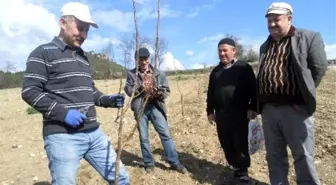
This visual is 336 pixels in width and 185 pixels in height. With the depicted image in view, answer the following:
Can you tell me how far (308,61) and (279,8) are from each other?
1.79 feet

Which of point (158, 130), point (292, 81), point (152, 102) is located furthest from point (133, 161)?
point (292, 81)

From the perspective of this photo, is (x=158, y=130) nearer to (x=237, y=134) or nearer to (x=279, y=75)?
(x=237, y=134)

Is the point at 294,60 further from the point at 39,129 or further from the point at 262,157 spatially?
the point at 39,129

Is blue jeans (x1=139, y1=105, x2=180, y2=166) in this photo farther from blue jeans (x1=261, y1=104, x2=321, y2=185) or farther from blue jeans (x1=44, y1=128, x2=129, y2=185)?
blue jeans (x1=44, y1=128, x2=129, y2=185)

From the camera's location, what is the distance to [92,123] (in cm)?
298

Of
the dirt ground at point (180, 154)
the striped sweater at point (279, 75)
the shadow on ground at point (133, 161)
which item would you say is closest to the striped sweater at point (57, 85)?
the striped sweater at point (279, 75)

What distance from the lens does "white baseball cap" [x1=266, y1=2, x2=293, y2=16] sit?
3379 mm

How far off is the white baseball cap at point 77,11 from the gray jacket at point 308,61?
1814mm

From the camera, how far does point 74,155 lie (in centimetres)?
284

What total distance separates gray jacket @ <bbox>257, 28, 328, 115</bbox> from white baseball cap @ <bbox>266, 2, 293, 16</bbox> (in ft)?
0.81

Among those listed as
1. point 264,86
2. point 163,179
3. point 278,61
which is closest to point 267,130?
point 264,86

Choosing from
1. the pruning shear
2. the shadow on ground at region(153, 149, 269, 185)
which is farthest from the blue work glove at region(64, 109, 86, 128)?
the shadow on ground at region(153, 149, 269, 185)

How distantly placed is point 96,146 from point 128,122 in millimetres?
6183

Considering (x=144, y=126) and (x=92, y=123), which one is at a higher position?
(x=92, y=123)
